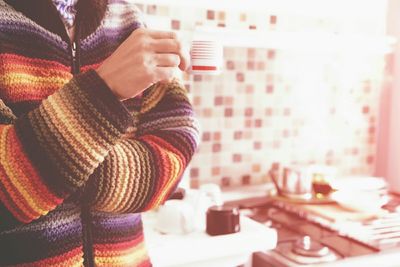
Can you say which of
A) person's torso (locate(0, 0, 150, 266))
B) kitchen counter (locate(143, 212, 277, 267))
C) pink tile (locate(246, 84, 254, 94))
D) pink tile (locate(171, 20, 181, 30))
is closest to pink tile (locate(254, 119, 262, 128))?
pink tile (locate(246, 84, 254, 94))

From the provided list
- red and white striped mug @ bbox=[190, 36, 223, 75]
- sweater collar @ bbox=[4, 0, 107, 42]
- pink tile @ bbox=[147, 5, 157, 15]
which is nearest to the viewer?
sweater collar @ bbox=[4, 0, 107, 42]

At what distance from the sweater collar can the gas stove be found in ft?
2.35

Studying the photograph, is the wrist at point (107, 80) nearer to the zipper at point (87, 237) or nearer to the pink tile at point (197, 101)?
the zipper at point (87, 237)

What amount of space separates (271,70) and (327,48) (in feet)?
0.67

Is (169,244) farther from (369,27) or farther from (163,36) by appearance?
(369,27)

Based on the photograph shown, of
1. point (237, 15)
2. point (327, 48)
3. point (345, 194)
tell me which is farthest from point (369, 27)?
point (345, 194)

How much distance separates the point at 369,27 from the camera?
6.81 ft

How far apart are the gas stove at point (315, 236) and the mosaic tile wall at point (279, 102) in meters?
0.24

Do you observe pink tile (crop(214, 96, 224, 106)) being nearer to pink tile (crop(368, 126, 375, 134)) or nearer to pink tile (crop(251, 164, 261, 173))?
pink tile (crop(251, 164, 261, 173))

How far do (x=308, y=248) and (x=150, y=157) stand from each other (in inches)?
26.2

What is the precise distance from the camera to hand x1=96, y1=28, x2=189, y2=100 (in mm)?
691

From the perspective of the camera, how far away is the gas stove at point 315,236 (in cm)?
132

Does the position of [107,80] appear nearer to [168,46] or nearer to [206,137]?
[168,46]

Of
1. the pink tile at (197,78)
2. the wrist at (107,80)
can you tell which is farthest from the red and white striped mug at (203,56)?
the pink tile at (197,78)
